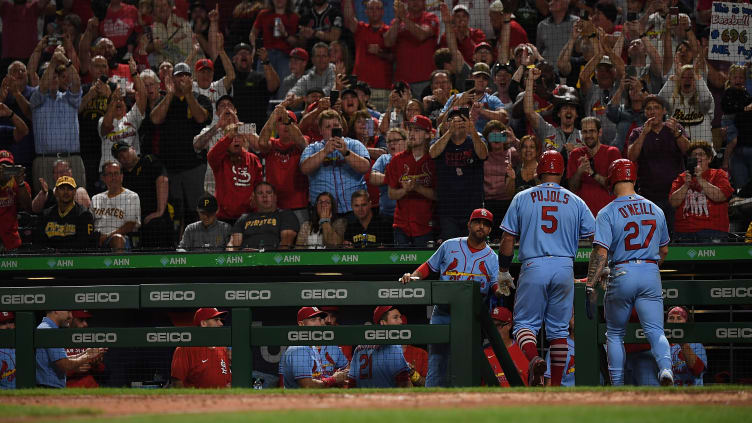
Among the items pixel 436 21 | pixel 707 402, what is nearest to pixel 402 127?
pixel 436 21

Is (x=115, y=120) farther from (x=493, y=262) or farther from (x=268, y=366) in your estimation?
(x=493, y=262)

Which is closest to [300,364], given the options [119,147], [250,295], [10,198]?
[250,295]

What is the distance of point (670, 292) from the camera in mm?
8578

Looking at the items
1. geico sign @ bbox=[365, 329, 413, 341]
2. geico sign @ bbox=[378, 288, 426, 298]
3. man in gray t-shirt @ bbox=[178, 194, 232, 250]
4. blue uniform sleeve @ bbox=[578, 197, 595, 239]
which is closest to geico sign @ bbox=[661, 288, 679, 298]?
blue uniform sleeve @ bbox=[578, 197, 595, 239]

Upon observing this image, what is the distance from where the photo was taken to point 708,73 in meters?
12.6

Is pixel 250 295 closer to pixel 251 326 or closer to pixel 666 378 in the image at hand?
pixel 251 326

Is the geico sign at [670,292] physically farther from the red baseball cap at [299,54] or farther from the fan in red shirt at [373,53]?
the red baseball cap at [299,54]

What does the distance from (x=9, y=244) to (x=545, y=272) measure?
671 centimetres

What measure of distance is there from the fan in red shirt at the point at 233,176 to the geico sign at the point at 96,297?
3.56m

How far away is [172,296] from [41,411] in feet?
6.45

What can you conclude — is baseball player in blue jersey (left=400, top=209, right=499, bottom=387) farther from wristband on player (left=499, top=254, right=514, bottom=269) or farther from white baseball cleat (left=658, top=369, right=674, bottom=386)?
white baseball cleat (left=658, top=369, right=674, bottom=386)

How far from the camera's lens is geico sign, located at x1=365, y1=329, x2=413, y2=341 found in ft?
26.4

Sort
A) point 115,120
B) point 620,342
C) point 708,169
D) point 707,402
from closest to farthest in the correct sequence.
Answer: point 707,402
point 620,342
point 708,169
point 115,120

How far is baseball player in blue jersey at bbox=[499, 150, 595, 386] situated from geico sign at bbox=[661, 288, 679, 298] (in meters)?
0.80
